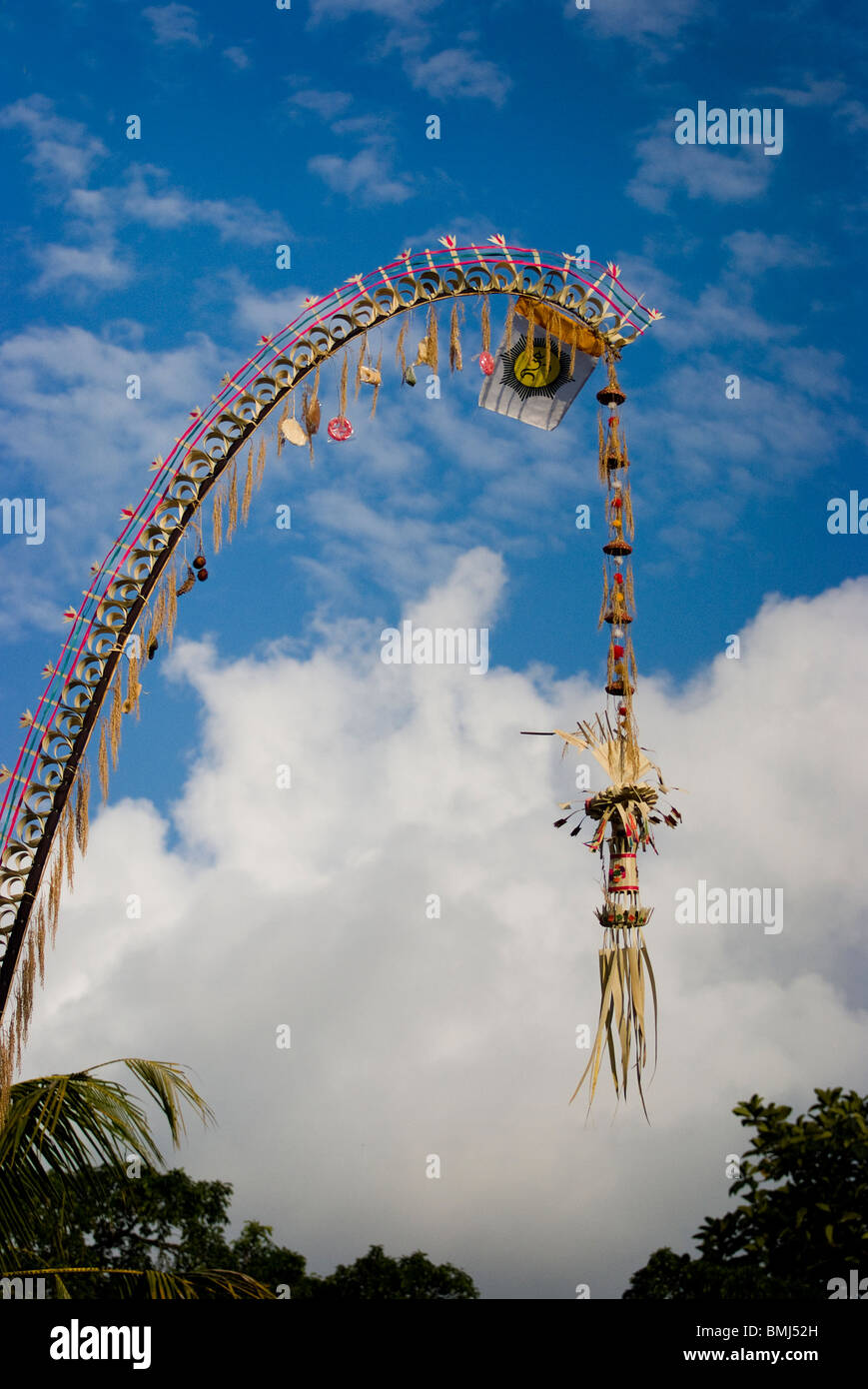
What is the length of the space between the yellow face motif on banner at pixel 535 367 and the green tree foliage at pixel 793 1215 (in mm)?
13143

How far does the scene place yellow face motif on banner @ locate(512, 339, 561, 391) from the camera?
12.8m

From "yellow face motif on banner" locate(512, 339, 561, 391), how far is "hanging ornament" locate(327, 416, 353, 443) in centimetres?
241

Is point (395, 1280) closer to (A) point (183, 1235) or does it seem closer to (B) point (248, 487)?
(A) point (183, 1235)

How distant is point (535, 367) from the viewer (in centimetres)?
1285

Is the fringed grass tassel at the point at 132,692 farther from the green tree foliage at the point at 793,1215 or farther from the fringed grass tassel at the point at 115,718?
the green tree foliage at the point at 793,1215

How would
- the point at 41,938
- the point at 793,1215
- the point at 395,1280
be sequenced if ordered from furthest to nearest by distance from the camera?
the point at 395,1280 → the point at 793,1215 → the point at 41,938

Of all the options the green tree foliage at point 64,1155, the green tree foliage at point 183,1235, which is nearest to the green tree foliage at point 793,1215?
the green tree foliage at point 183,1235

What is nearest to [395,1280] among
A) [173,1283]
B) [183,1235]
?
[183,1235]

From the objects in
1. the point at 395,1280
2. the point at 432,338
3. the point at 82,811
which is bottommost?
the point at 395,1280

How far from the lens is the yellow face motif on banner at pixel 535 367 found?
12812mm

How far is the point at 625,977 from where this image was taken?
1079cm

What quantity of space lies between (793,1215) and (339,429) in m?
15.1
